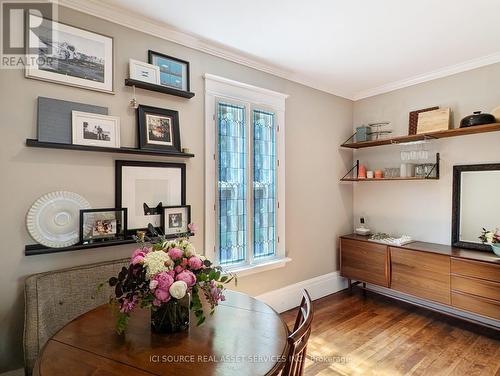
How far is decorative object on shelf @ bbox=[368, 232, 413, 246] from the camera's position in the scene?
3.26 meters

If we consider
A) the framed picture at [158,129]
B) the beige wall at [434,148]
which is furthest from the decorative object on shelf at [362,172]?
the framed picture at [158,129]

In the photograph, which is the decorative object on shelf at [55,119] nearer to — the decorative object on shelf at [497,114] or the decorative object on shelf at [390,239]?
the decorative object on shelf at [390,239]

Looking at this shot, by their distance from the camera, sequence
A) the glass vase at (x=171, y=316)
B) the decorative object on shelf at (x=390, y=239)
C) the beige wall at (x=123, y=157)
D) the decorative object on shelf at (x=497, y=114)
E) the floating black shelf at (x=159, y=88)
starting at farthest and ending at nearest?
the decorative object on shelf at (x=390, y=239) < the decorative object on shelf at (x=497, y=114) < the floating black shelf at (x=159, y=88) < the beige wall at (x=123, y=157) < the glass vase at (x=171, y=316)

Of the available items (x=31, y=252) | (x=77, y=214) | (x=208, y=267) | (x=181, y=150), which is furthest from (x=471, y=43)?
(x=31, y=252)

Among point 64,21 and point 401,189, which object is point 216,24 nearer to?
point 64,21

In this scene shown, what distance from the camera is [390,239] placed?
339 centimetres

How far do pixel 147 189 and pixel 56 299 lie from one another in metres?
0.96

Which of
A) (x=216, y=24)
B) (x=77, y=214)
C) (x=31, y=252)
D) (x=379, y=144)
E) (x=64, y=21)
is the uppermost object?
(x=216, y=24)

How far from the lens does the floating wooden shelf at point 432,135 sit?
9.04ft

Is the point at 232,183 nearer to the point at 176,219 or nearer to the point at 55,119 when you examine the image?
the point at 176,219

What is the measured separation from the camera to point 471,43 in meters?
2.62

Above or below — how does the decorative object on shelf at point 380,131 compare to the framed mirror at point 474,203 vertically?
above

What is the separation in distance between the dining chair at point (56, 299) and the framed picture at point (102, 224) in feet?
0.65

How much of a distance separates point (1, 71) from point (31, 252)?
116cm
